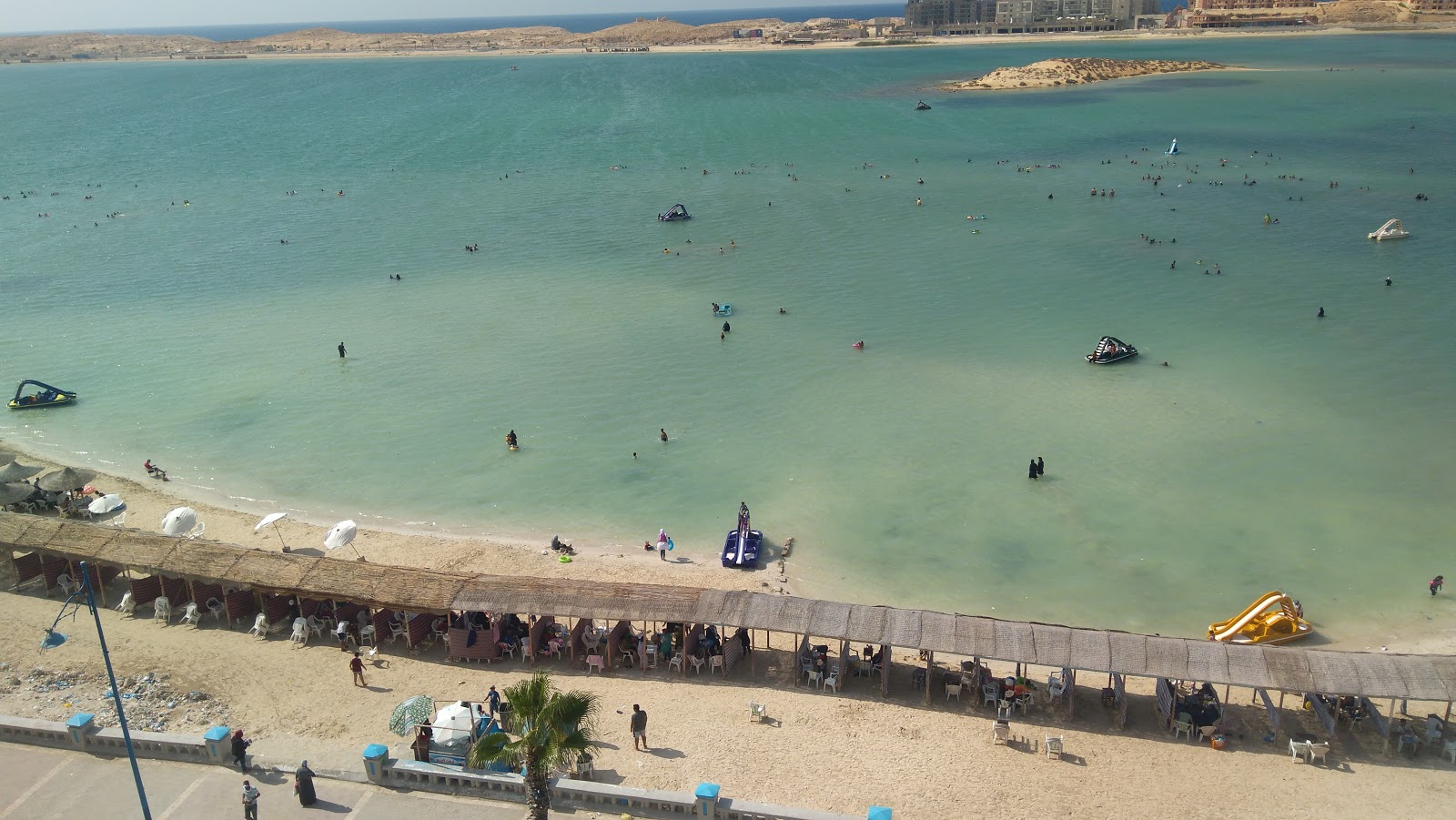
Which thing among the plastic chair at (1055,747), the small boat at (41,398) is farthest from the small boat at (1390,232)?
the small boat at (41,398)

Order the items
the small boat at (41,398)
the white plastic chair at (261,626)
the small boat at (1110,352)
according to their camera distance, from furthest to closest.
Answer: the small boat at (1110,352) < the small boat at (41,398) < the white plastic chair at (261,626)

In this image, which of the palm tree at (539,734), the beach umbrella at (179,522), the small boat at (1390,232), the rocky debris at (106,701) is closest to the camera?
the palm tree at (539,734)

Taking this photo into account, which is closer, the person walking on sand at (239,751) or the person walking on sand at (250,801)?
the person walking on sand at (250,801)

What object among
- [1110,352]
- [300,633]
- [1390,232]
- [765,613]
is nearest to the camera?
[765,613]

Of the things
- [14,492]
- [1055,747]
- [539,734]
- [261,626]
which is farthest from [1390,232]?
[14,492]

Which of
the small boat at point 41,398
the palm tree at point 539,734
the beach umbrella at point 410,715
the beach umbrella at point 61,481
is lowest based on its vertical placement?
the beach umbrella at point 410,715

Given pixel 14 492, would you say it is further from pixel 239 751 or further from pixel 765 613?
pixel 765 613

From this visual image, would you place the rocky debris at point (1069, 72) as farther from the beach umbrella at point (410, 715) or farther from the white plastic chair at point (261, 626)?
the beach umbrella at point (410, 715)
